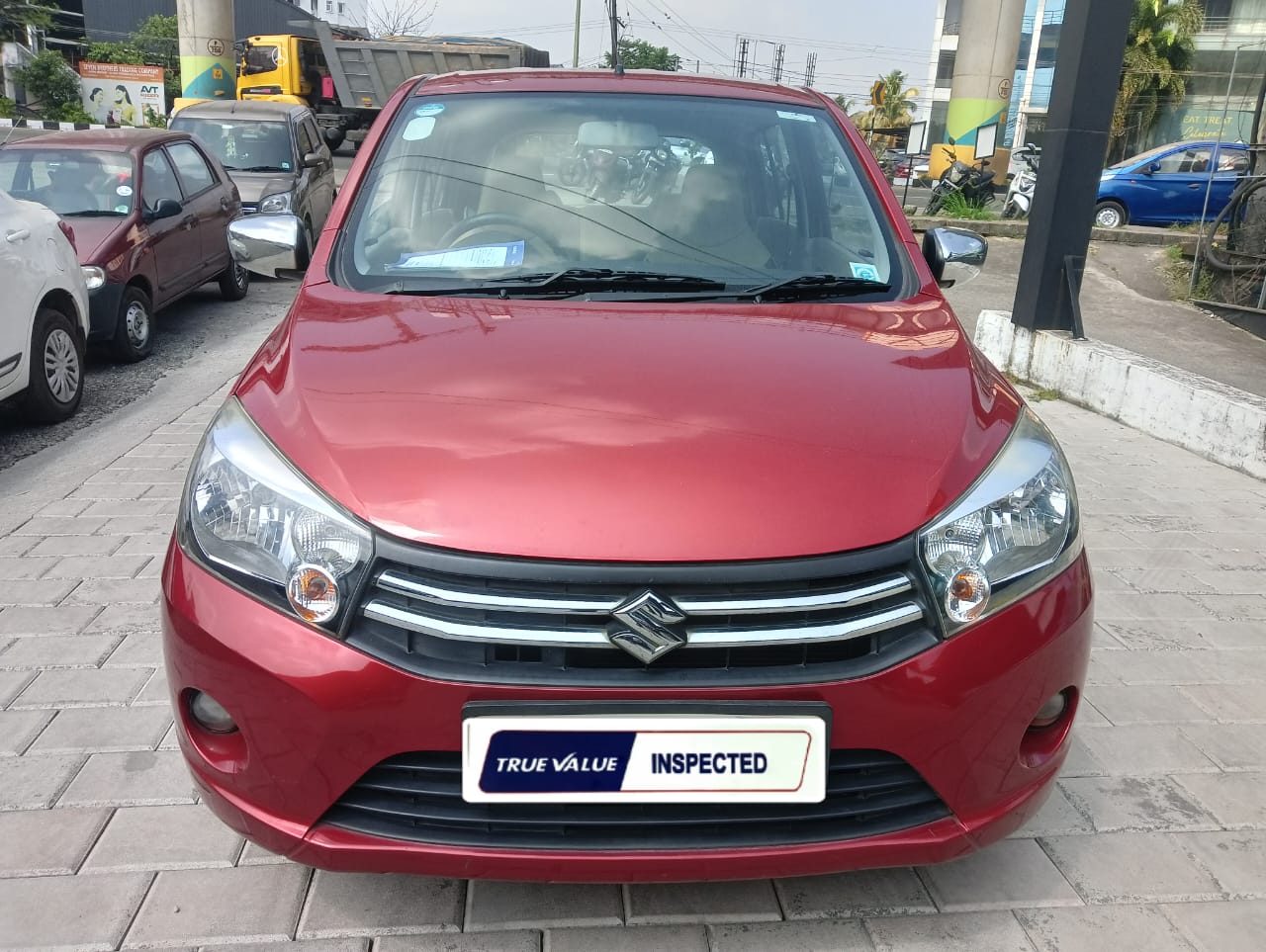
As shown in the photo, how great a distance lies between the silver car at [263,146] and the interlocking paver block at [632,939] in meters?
10.2

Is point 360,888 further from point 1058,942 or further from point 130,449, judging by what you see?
point 130,449

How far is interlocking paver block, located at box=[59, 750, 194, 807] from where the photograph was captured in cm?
241

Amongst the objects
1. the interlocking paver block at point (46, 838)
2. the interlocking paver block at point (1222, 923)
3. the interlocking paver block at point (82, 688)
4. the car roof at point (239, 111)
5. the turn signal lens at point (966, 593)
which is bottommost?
the interlocking paver block at point (82, 688)

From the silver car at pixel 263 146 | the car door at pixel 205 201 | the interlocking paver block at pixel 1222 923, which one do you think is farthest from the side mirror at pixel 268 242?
the silver car at pixel 263 146

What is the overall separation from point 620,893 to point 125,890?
0.98 metres

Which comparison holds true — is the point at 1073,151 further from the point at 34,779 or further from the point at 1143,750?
the point at 34,779

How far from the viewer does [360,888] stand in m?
2.11

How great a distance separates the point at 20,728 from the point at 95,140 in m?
6.62

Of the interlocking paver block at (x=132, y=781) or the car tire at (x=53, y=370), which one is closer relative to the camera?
the interlocking paver block at (x=132, y=781)

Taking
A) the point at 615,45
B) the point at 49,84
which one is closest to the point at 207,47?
the point at 49,84

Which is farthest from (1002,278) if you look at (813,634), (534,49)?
(534,49)

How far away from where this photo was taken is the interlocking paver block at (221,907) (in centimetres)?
200

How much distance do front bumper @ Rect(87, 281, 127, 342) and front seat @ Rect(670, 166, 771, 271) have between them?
556 centimetres

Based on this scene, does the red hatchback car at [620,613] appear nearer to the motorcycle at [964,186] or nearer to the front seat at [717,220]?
the front seat at [717,220]
